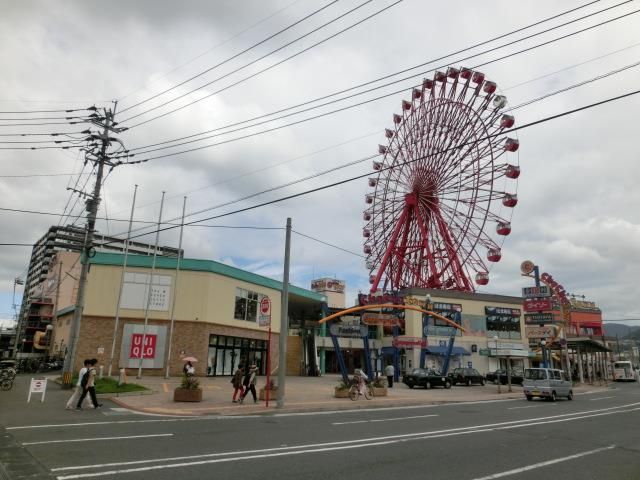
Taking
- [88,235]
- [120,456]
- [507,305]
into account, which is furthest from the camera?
[507,305]

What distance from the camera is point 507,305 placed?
56781 mm

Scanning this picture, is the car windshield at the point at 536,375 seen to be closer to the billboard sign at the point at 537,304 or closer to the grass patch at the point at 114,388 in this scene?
the billboard sign at the point at 537,304

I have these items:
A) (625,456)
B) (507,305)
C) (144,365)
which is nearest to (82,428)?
(625,456)

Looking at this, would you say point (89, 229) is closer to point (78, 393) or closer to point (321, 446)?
point (78, 393)

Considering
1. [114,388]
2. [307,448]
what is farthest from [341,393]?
[307,448]

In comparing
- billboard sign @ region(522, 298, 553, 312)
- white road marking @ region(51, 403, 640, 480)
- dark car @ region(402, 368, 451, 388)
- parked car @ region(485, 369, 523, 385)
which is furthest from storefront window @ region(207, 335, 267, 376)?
white road marking @ region(51, 403, 640, 480)

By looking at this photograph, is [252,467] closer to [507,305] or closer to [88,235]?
[88,235]

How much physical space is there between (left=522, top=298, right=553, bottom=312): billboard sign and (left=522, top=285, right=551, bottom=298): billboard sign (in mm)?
351

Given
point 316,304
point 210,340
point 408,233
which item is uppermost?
Answer: point 408,233

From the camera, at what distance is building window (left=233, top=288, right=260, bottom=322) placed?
38.6m

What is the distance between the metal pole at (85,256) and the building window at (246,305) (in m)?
14.5

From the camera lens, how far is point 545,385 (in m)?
27.7

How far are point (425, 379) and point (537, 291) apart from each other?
14059mm

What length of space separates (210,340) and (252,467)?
28788 millimetres
